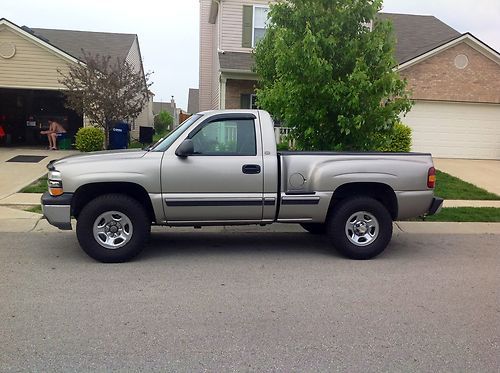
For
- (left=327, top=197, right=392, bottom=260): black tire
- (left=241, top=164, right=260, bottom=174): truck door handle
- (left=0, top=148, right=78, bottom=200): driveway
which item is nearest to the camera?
(left=241, top=164, right=260, bottom=174): truck door handle

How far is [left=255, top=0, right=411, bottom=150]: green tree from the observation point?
25.6ft

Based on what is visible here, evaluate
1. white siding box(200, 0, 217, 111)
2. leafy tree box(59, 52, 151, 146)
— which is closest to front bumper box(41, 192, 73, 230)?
leafy tree box(59, 52, 151, 146)

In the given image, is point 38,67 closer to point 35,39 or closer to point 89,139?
point 35,39

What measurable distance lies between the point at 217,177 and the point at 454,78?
572 inches

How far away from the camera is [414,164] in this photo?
643 centimetres

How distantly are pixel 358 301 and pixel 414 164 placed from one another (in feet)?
8.13

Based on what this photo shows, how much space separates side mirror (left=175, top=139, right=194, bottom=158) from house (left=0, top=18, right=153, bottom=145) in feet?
39.7

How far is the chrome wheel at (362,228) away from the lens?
20.8 feet

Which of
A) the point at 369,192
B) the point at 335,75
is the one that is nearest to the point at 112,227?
the point at 369,192

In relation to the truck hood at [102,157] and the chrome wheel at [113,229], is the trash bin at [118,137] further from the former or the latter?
the chrome wheel at [113,229]

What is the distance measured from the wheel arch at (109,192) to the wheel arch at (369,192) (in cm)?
246

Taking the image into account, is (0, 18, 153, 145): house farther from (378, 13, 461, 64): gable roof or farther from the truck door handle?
the truck door handle

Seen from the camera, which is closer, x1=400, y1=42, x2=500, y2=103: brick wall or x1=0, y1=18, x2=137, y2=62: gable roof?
x1=400, y1=42, x2=500, y2=103: brick wall

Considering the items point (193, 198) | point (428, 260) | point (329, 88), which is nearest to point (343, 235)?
point (428, 260)
